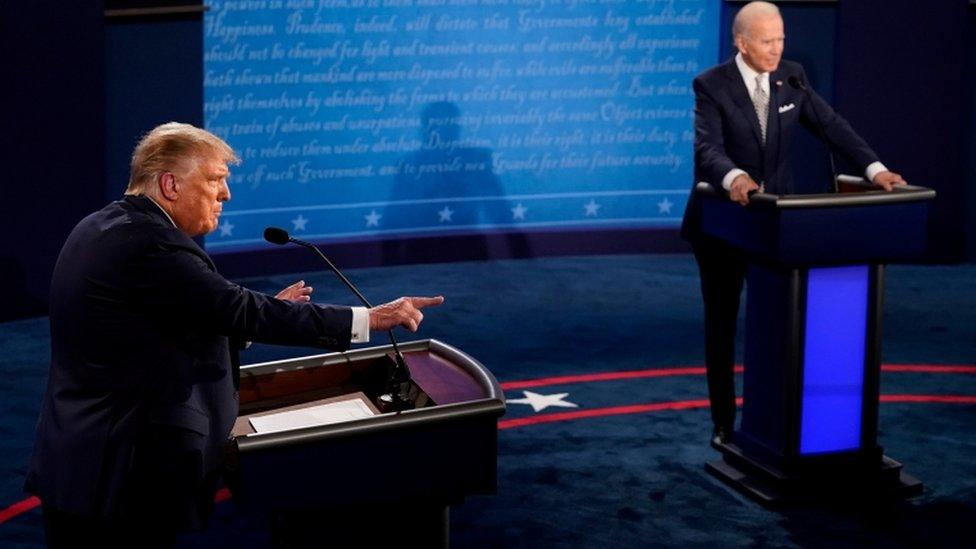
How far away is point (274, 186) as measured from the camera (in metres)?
8.86

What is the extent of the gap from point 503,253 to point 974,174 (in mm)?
3118

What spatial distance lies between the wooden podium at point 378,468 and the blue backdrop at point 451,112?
18.7 ft

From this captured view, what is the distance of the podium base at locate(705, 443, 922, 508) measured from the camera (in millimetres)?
4902

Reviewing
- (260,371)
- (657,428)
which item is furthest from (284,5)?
(260,371)

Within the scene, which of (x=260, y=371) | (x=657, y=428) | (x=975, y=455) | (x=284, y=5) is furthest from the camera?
(x=284, y=5)

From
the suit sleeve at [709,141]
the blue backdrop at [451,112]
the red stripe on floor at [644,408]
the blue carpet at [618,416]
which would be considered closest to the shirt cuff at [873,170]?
the suit sleeve at [709,141]

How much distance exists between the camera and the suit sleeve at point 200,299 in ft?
9.27

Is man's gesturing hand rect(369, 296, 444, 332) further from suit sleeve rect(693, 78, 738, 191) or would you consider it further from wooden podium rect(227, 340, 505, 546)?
suit sleeve rect(693, 78, 738, 191)

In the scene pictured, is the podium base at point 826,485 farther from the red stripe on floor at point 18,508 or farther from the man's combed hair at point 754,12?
the red stripe on floor at point 18,508

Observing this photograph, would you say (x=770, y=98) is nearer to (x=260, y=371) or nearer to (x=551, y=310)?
(x=260, y=371)

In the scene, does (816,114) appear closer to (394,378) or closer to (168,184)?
(394,378)

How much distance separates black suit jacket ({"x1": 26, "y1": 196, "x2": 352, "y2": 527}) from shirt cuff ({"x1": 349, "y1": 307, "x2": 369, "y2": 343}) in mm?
207

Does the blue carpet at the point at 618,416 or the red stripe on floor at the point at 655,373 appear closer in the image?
the blue carpet at the point at 618,416

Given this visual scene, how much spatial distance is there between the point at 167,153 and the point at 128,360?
429 mm
